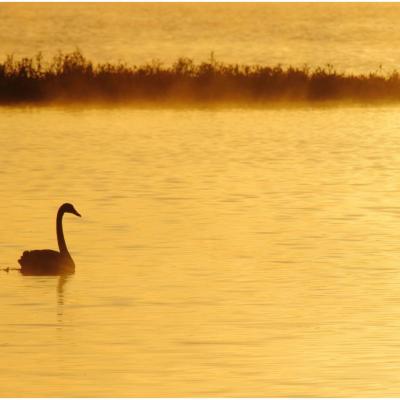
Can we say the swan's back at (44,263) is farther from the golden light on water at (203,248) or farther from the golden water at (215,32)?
the golden water at (215,32)

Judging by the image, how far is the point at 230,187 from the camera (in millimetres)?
23969

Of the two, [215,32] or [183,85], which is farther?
[215,32]

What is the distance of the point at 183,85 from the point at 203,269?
930 inches

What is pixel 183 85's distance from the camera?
129 ft

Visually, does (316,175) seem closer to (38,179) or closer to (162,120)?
(38,179)

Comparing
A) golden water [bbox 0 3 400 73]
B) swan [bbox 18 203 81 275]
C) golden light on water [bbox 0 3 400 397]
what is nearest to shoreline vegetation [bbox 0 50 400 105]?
golden light on water [bbox 0 3 400 397]

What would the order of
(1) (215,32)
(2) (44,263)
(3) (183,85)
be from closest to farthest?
1. (2) (44,263)
2. (3) (183,85)
3. (1) (215,32)

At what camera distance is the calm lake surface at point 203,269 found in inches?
440

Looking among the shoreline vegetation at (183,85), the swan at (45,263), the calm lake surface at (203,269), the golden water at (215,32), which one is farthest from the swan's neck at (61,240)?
the golden water at (215,32)

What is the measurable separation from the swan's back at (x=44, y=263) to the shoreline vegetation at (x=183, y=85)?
22379mm

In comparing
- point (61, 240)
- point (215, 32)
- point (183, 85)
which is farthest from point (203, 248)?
point (215, 32)

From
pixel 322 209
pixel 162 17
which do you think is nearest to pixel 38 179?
pixel 322 209

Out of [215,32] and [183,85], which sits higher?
[215,32]

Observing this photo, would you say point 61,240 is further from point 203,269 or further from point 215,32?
point 215,32
